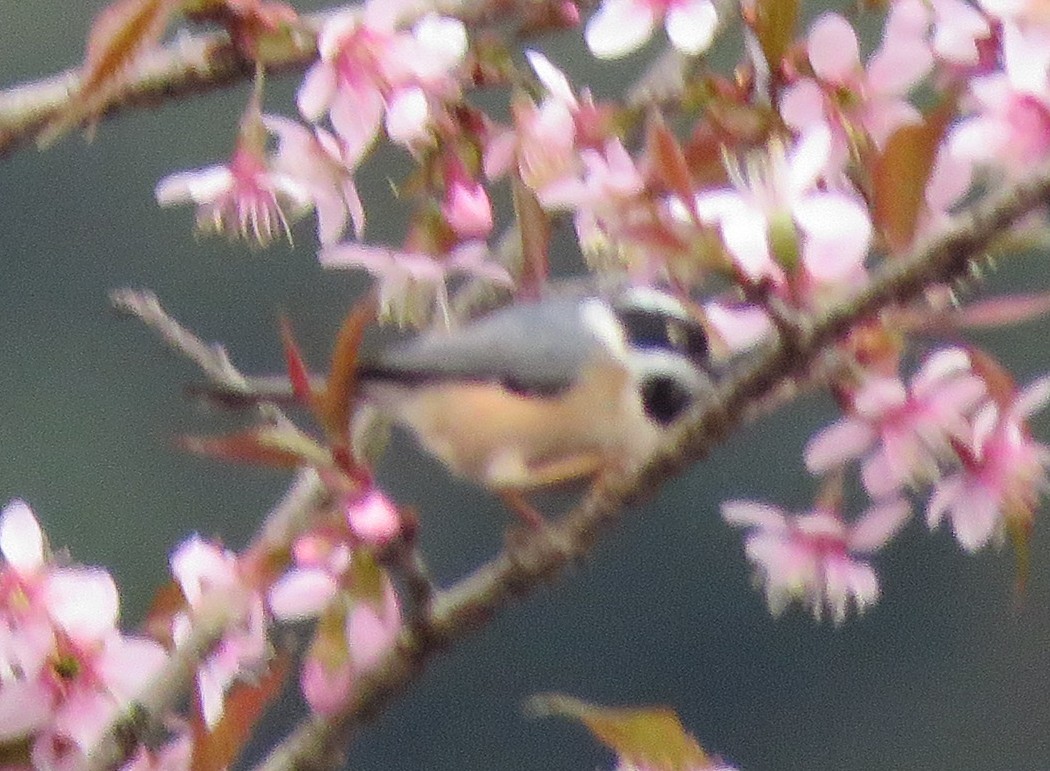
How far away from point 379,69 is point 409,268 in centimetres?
9

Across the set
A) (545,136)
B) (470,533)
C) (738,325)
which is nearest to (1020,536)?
(738,325)

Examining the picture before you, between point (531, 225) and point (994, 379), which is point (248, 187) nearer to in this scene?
point (531, 225)

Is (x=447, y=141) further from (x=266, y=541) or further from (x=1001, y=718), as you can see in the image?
(x=1001, y=718)

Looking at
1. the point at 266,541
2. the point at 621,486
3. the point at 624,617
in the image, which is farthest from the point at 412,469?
the point at 621,486

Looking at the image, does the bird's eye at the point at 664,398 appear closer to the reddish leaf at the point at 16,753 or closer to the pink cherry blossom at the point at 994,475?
the pink cherry blossom at the point at 994,475

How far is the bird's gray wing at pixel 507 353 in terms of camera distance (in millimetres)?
615

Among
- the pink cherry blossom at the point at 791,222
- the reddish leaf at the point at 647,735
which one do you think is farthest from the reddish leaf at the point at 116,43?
the reddish leaf at the point at 647,735

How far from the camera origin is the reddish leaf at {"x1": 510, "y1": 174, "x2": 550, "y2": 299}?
0.55 metres

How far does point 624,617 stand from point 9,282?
0.68m

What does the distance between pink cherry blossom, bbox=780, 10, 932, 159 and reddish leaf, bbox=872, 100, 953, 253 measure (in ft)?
0.24

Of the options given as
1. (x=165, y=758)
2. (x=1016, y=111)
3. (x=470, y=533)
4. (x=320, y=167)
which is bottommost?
(x=470, y=533)

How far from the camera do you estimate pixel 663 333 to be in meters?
0.66

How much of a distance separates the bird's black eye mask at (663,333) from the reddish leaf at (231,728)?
0.28m

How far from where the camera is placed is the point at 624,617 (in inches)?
44.5
